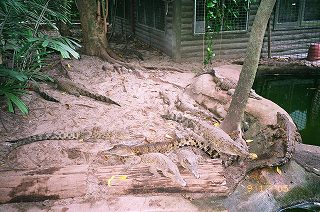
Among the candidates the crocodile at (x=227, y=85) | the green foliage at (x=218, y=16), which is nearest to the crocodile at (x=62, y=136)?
the crocodile at (x=227, y=85)

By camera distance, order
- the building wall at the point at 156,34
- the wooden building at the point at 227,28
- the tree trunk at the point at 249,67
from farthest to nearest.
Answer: the building wall at the point at 156,34 → the wooden building at the point at 227,28 → the tree trunk at the point at 249,67

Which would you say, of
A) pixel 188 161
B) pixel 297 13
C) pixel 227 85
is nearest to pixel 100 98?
pixel 227 85

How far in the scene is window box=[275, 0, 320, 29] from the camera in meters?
9.17

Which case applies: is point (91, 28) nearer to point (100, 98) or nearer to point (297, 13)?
point (100, 98)

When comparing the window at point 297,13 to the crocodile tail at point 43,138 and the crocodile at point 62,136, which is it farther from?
the crocodile tail at point 43,138

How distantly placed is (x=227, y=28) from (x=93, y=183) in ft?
22.0

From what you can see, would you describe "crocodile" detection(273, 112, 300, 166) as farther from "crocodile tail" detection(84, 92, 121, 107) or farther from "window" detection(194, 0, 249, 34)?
"window" detection(194, 0, 249, 34)

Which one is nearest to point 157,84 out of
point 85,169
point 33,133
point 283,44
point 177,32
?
point 177,32

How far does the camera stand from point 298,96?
24.3 feet

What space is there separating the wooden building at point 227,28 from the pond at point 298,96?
1443 millimetres

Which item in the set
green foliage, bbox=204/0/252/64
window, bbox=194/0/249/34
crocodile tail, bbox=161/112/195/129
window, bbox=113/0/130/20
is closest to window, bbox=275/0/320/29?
window, bbox=194/0/249/34

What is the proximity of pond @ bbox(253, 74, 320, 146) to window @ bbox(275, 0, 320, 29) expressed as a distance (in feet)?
6.71

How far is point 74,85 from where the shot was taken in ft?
19.4

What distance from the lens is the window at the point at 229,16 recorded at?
8.31m
